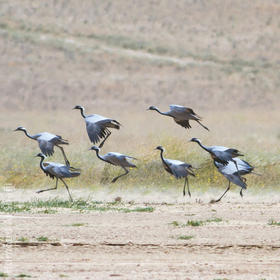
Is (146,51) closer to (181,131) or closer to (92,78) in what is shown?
(92,78)

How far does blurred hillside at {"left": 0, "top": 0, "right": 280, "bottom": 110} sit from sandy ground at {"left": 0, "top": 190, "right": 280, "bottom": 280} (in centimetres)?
3419

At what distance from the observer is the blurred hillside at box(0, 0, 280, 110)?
5191cm

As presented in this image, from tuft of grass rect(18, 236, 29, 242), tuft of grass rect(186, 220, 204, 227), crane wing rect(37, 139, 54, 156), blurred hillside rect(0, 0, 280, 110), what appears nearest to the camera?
tuft of grass rect(18, 236, 29, 242)

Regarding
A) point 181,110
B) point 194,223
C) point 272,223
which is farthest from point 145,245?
point 181,110

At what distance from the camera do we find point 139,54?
199 ft

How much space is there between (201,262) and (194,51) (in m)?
52.8

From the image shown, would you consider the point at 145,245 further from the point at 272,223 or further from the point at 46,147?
the point at 46,147

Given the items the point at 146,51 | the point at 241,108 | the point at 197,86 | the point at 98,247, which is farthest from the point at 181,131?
the point at 146,51

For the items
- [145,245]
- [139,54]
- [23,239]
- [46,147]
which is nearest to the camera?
[145,245]

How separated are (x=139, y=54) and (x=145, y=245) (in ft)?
163

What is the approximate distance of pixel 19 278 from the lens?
361 inches

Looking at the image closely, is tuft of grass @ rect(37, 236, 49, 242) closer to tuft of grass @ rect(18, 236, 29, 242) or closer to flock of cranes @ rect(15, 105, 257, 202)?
tuft of grass @ rect(18, 236, 29, 242)

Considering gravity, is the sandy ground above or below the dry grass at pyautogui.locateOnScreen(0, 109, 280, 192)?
below

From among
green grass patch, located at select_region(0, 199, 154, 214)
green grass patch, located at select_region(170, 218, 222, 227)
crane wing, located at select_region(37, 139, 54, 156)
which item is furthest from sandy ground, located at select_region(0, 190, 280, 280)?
crane wing, located at select_region(37, 139, 54, 156)
